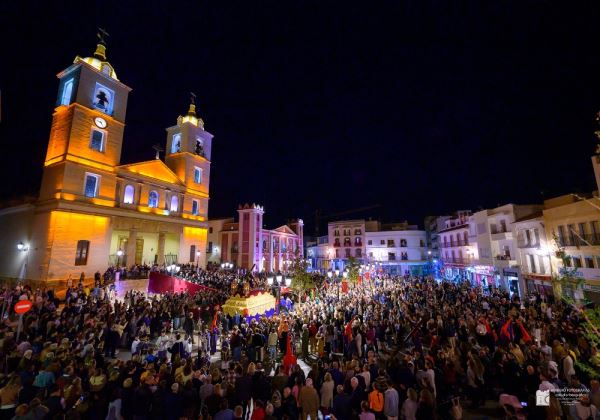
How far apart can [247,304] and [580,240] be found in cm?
2471

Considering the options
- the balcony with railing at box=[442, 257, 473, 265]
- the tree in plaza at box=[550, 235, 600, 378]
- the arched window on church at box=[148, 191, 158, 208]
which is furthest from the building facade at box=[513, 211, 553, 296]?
the arched window on church at box=[148, 191, 158, 208]

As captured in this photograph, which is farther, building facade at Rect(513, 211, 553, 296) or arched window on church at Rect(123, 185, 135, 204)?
arched window on church at Rect(123, 185, 135, 204)

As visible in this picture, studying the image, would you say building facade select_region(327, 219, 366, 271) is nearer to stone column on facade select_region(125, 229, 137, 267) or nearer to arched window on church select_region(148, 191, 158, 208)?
arched window on church select_region(148, 191, 158, 208)

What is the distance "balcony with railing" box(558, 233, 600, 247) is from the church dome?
40369 millimetres

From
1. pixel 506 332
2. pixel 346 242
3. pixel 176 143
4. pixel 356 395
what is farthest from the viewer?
pixel 346 242

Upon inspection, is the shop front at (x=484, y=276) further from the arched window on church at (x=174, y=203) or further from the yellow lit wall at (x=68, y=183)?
the yellow lit wall at (x=68, y=183)

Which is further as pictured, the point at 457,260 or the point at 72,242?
the point at 457,260

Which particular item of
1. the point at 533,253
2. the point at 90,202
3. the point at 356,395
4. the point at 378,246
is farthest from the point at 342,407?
the point at 378,246

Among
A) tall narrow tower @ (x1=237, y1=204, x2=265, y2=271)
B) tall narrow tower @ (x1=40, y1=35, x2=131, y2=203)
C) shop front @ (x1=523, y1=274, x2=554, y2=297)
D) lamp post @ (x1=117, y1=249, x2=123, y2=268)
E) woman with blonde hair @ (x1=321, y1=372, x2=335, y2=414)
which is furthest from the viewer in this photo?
Result: tall narrow tower @ (x1=237, y1=204, x2=265, y2=271)

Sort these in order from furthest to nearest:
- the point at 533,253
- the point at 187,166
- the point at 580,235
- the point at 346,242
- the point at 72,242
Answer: the point at 346,242
the point at 187,166
the point at 533,253
the point at 72,242
the point at 580,235

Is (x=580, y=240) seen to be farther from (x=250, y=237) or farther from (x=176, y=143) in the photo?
(x=176, y=143)

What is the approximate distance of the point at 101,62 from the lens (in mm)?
26766

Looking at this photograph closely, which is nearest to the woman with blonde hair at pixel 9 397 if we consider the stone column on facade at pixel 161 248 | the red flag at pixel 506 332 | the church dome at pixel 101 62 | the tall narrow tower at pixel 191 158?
the red flag at pixel 506 332

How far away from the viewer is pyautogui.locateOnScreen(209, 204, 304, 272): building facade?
45.1 metres
